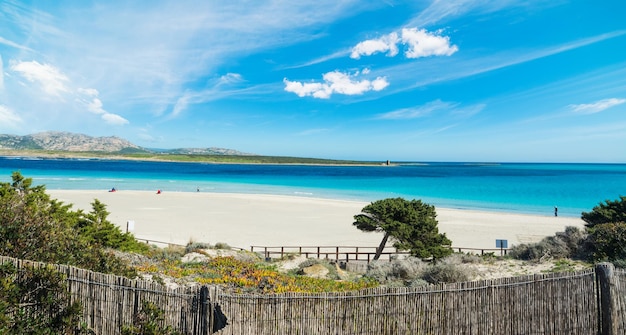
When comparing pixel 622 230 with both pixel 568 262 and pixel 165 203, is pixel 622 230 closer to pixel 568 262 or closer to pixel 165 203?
pixel 568 262

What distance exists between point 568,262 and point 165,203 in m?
39.1

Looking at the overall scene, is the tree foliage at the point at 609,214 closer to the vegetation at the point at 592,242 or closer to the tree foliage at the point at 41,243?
the vegetation at the point at 592,242

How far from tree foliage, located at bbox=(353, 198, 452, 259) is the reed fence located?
11.2 meters

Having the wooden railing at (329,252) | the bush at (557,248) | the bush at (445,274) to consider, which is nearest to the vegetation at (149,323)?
the bush at (445,274)

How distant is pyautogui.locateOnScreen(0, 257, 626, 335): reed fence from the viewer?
485 cm

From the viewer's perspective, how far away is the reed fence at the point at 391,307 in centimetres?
485

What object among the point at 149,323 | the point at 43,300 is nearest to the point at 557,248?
the point at 149,323

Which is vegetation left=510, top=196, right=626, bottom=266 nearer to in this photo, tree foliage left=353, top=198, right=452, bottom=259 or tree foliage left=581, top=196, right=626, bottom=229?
tree foliage left=581, top=196, right=626, bottom=229

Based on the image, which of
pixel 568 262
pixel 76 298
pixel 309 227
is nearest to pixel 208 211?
pixel 309 227

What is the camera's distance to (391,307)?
5.19 metres

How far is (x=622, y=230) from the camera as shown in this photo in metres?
13.2

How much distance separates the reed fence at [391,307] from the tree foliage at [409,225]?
11191 millimetres

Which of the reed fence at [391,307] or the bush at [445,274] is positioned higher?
the reed fence at [391,307]

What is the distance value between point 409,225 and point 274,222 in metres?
17.1
